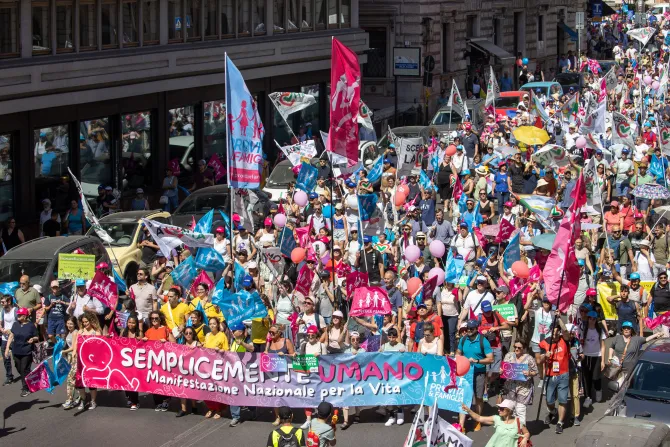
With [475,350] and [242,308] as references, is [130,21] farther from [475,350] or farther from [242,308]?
[475,350]

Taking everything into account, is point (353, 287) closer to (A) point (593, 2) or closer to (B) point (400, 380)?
(B) point (400, 380)

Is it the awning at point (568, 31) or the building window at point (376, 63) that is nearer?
the building window at point (376, 63)

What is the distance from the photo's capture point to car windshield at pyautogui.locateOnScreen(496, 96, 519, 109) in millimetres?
39209

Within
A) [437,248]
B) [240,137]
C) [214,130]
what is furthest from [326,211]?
[214,130]

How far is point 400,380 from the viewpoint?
14.4 m

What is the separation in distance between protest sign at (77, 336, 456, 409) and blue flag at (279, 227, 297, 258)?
4.78 m

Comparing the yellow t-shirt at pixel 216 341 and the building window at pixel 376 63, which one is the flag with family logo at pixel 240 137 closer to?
the yellow t-shirt at pixel 216 341

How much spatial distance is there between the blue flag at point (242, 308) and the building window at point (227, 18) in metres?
19.2

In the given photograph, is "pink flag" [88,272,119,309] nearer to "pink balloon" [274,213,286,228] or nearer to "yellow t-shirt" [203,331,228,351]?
"yellow t-shirt" [203,331,228,351]

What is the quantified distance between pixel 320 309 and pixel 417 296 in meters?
1.35

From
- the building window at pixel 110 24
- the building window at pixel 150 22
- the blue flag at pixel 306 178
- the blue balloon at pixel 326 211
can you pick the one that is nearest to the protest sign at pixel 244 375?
the blue balloon at pixel 326 211

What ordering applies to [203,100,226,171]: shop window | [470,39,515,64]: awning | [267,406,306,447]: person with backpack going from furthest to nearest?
[470,39,515,64]: awning → [203,100,226,171]: shop window → [267,406,306,447]: person with backpack

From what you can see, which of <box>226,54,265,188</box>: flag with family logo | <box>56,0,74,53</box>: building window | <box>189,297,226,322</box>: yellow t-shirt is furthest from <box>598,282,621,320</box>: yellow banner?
<box>56,0,74,53</box>: building window

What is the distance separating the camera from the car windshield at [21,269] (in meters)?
18.8
